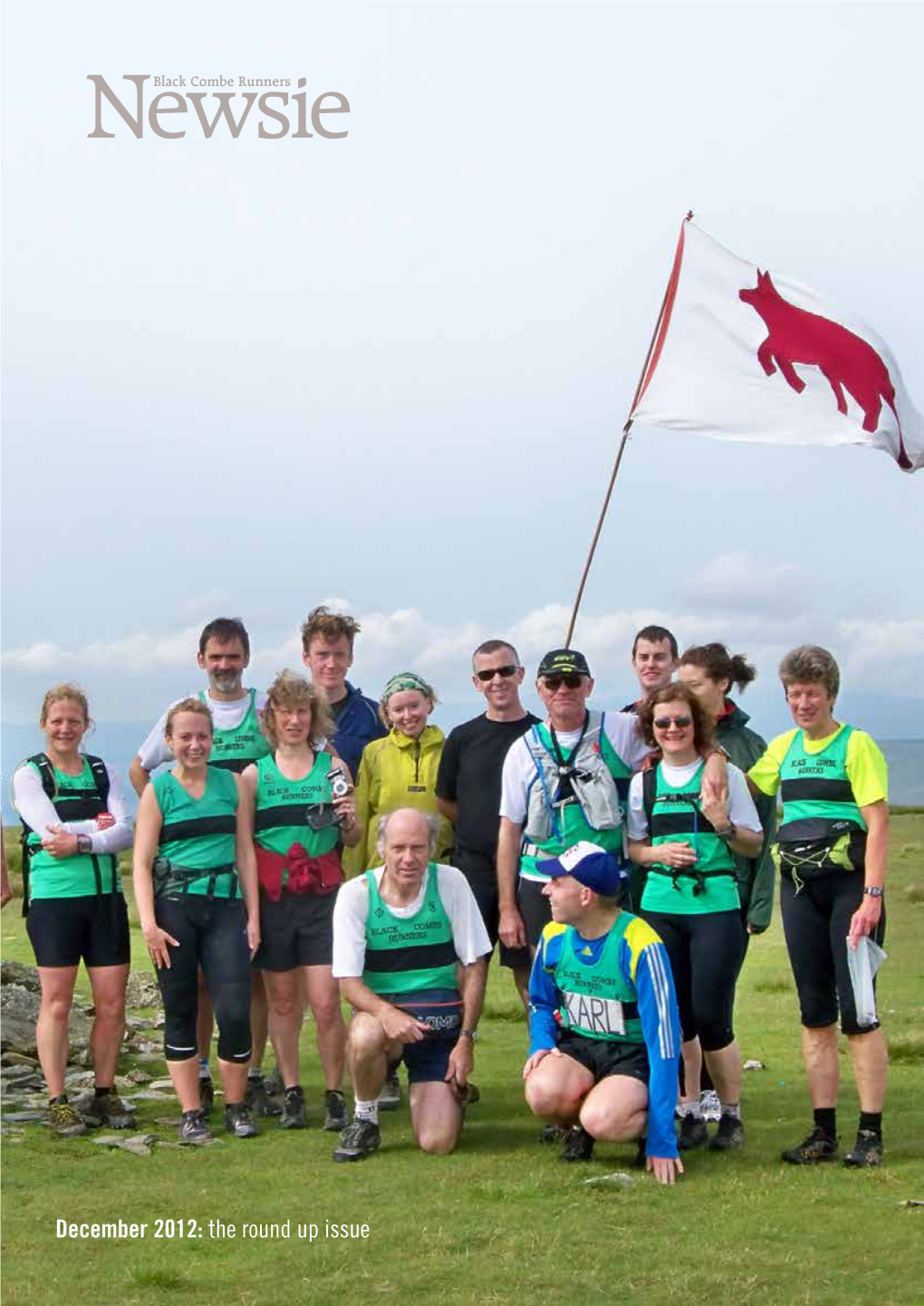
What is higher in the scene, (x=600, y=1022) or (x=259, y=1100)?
(x=600, y=1022)

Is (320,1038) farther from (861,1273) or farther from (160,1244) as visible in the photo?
(861,1273)

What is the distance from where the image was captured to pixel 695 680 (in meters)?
8.26

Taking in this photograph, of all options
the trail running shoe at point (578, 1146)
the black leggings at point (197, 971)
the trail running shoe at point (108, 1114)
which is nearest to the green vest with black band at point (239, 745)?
the black leggings at point (197, 971)

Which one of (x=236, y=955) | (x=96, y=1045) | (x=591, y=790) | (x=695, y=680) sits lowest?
(x=96, y=1045)

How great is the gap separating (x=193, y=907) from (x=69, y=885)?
0.80 metres

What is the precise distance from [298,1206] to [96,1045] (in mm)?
2362

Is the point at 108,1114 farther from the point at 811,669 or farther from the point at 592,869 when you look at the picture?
the point at 811,669

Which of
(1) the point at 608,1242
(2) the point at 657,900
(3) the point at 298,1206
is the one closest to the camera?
(1) the point at 608,1242

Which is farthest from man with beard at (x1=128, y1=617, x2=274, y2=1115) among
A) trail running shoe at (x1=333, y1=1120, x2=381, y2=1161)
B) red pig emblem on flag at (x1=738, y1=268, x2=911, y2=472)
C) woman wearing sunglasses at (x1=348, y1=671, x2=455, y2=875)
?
red pig emblem on flag at (x1=738, y1=268, x2=911, y2=472)

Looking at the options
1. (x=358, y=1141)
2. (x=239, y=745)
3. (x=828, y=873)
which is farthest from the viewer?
(x=239, y=745)

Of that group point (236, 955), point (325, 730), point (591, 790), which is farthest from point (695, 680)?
point (236, 955)

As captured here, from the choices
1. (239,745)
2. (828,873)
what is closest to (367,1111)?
(239,745)

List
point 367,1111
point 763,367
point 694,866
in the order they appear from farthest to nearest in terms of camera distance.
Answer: point 763,367 < point 367,1111 < point 694,866

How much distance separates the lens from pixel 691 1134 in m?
7.92
